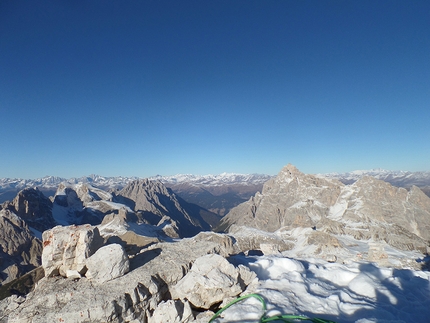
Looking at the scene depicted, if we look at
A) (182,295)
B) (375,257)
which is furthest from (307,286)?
(375,257)

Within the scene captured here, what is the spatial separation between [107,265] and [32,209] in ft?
746

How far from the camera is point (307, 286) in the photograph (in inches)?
365

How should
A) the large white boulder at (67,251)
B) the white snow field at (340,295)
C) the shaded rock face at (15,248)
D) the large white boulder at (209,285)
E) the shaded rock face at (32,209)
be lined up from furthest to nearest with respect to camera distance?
the shaded rock face at (32,209)
the shaded rock face at (15,248)
the large white boulder at (67,251)
the large white boulder at (209,285)
the white snow field at (340,295)

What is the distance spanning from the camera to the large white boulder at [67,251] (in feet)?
37.1

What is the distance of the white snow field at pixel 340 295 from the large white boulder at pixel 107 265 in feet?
17.6

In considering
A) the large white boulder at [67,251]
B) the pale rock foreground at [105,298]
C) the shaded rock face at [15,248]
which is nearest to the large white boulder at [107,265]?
the pale rock foreground at [105,298]

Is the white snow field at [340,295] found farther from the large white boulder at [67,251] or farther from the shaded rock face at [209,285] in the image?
the large white boulder at [67,251]

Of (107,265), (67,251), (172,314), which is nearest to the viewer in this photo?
(172,314)

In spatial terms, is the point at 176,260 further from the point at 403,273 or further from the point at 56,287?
the point at 403,273

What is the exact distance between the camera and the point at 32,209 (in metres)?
183

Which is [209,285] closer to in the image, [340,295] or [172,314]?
[172,314]

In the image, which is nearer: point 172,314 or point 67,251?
point 172,314

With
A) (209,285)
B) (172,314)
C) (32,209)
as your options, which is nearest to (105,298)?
(172,314)

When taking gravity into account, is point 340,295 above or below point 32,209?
above
